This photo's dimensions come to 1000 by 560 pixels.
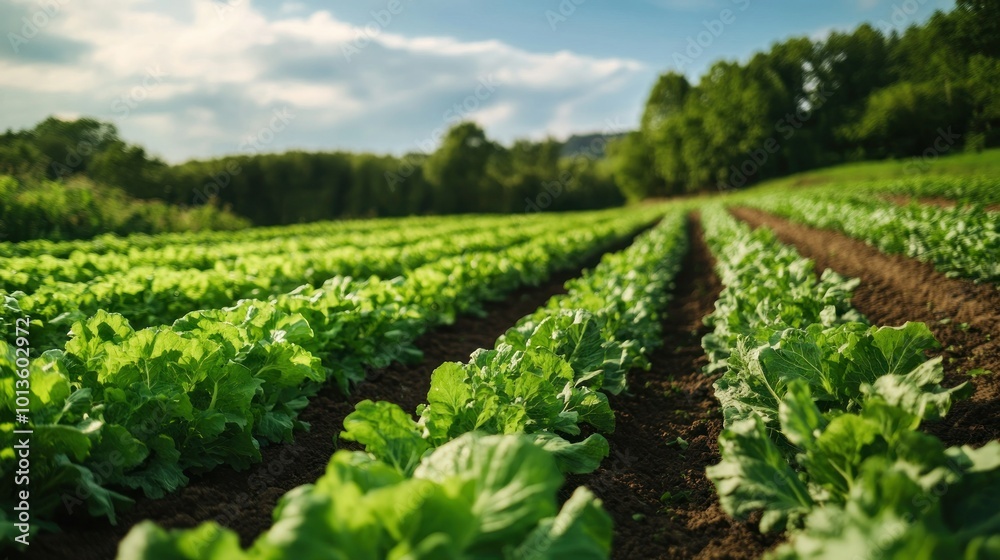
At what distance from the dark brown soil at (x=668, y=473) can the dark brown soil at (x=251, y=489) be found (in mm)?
1783

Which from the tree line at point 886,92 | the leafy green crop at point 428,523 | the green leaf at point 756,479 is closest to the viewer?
the leafy green crop at point 428,523

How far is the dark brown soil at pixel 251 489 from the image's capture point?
2.35m

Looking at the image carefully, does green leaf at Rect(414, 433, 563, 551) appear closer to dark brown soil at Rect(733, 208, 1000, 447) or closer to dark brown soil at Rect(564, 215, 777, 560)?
dark brown soil at Rect(564, 215, 777, 560)

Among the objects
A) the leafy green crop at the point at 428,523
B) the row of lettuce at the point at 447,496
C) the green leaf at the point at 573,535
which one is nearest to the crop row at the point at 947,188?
the row of lettuce at the point at 447,496

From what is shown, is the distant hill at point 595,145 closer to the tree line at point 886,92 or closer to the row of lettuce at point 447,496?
the tree line at point 886,92

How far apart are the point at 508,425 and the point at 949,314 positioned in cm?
555

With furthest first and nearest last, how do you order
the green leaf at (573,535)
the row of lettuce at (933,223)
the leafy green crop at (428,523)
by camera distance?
1. the row of lettuce at (933,223)
2. the green leaf at (573,535)
3. the leafy green crop at (428,523)

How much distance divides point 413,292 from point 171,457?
13.6 ft

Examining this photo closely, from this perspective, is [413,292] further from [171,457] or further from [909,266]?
[909,266]

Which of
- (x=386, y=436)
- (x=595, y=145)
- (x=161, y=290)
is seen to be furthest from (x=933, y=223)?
(x=595, y=145)

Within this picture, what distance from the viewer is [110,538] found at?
2.41m

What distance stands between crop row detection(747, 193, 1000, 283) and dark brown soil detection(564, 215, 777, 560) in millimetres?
3680

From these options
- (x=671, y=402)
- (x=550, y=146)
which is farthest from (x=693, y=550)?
(x=550, y=146)

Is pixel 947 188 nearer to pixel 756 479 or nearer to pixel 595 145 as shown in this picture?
pixel 756 479
